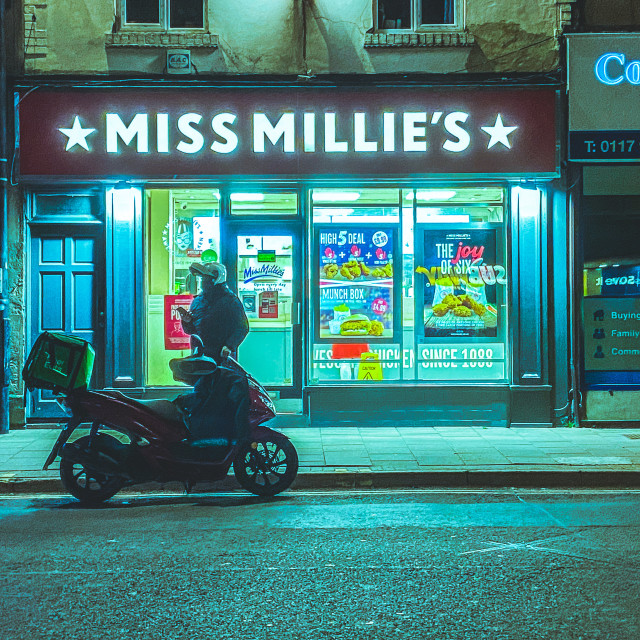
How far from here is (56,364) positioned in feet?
22.7

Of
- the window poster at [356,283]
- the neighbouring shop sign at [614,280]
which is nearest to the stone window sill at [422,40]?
the window poster at [356,283]

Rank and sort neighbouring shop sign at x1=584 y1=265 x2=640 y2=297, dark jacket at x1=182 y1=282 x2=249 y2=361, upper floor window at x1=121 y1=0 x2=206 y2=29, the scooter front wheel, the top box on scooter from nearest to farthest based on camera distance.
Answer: the top box on scooter, the scooter front wheel, dark jacket at x1=182 y1=282 x2=249 y2=361, neighbouring shop sign at x1=584 y1=265 x2=640 y2=297, upper floor window at x1=121 y1=0 x2=206 y2=29

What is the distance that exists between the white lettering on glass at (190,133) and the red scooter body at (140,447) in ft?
15.0

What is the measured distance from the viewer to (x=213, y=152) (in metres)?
11.0

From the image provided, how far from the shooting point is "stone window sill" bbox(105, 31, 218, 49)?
10.9m

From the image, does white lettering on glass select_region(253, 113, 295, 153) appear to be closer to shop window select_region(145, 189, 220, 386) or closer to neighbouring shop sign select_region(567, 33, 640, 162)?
shop window select_region(145, 189, 220, 386)

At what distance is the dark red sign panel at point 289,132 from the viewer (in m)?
10.9

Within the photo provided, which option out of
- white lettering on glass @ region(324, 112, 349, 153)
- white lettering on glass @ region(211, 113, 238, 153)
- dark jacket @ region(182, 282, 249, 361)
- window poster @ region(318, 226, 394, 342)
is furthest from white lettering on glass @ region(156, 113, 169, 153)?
dark jacket @ region(182, 282, 249, 361)

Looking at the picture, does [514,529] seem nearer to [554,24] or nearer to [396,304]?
[396,304]

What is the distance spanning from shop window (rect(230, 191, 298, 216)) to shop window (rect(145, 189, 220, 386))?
282mm

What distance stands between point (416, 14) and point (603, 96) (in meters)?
2.62

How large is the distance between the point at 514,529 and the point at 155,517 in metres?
2.70

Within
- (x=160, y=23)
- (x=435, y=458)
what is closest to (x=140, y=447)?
(x=435, y=458)

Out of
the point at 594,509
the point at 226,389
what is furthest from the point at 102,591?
the point at 594,509
